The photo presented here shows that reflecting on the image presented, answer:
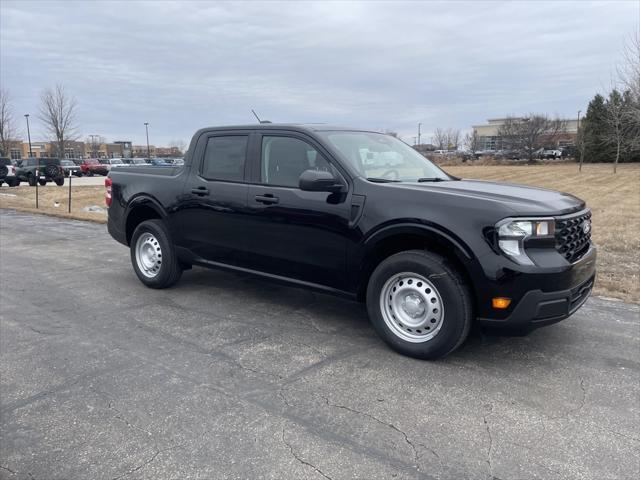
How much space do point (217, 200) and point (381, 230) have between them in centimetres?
192

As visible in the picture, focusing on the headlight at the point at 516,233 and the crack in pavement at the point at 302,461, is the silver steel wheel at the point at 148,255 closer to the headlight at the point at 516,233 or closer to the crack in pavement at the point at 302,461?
the crack in pavement at the point at 302,461

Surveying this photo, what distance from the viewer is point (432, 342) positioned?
12.5 feet

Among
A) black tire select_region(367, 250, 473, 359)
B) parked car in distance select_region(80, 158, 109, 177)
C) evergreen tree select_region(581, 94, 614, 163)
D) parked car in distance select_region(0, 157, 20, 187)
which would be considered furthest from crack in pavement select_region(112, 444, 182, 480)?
evergreen tree select_region(581, 94, 614, 163)

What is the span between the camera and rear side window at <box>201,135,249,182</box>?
504 cm

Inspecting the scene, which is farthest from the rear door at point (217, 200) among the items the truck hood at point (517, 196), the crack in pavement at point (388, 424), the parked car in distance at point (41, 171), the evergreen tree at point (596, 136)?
the evergreen tree at point (596, 136)

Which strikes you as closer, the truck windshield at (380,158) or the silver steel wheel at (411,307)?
the silver steel wheel at (411,307)

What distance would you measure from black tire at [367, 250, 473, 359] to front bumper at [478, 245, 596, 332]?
0.57 ft

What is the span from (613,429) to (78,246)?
28.4 ft

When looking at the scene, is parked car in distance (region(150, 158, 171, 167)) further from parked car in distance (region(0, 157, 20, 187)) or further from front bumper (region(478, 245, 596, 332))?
parked car in distance (region(0, 157, 20, 187))

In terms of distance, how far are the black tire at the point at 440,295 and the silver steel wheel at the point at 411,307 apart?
0.03m

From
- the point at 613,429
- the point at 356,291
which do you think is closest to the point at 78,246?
the point at 356,291

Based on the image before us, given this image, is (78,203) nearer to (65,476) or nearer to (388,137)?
(388,137)

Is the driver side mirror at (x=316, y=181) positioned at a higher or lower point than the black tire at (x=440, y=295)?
higher

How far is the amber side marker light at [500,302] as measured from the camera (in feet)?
11.4
